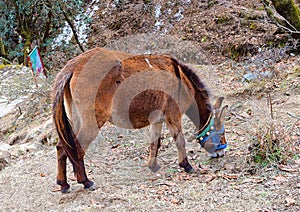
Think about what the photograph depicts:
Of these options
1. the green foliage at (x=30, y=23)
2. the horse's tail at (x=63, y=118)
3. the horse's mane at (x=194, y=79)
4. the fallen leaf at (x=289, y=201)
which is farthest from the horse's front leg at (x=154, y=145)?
the green foliage at (x=30, y=23)

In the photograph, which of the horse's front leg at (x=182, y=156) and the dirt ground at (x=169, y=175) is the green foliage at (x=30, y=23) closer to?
the dirt ground at (x=169, y=175)

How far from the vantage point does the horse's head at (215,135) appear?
4578 mm

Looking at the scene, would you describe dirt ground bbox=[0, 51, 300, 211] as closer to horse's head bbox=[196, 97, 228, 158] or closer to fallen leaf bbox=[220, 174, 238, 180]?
fallen leaf bbox=[220, 174, 238, 180]

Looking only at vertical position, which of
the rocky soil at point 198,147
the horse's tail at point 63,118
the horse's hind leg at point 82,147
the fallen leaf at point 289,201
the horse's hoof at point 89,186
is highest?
the horse's tail at point 63,118

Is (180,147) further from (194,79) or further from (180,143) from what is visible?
(194,79)

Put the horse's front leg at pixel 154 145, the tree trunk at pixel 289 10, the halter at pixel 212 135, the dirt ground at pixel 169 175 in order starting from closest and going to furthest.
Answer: the dirt ground at pixel 169 175 → the halter at pixel 212 135 → the horse's front leg at pixel 154 145 → the tree trunk at pixel 289 10

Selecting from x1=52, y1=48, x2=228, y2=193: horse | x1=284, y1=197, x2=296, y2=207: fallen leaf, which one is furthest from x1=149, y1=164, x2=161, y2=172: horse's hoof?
x1=284, y1=197, x2=296, y2=207: fallen leaf

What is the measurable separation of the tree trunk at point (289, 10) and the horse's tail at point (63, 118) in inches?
205

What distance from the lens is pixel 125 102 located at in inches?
162

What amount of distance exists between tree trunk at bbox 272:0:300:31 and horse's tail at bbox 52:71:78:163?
521 cm

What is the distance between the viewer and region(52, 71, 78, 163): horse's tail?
3781 millimetres

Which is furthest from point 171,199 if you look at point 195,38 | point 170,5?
point 170,5

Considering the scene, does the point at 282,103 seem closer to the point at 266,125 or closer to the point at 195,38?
the point at 266,125

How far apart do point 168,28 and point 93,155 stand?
25.0 ft
